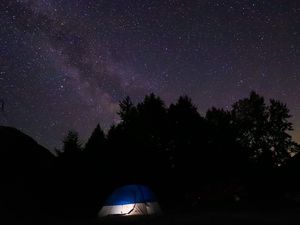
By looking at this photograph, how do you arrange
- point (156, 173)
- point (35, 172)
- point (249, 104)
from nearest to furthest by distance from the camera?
1. point (35, 172)
2. point (156, 173)
3. point (249, 104)

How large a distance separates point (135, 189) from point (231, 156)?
55.5 ft

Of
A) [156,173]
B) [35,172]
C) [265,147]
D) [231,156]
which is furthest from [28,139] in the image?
[265,147]

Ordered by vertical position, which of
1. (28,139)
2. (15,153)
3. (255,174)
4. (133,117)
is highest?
(133,117)

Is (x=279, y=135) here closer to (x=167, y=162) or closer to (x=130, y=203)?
(x=167, y=162)

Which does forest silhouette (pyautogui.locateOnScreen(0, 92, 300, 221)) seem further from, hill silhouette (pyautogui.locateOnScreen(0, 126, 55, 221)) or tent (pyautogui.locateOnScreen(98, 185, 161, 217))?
tent (pyautogui.locateOnScreen(98, 185, 161, 217))

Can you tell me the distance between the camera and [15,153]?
30328 mm

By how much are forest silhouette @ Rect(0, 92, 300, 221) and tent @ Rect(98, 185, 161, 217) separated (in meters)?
3.82

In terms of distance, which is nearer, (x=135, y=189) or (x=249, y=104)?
(x=135, y=189)

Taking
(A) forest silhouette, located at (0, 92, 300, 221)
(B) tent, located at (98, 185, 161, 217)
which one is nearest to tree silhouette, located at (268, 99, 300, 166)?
(A) forest silhouette, located at (0, 92, 300, 221)

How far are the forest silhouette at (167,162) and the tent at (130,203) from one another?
3.82 metres

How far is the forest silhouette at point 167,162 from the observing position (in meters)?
26.0

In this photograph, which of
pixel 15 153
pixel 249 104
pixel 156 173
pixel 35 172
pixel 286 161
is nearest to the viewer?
pixel 35 172

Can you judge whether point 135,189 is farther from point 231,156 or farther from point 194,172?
point 231,156

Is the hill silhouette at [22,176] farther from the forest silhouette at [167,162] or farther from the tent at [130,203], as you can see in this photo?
the tent at [130,203]
